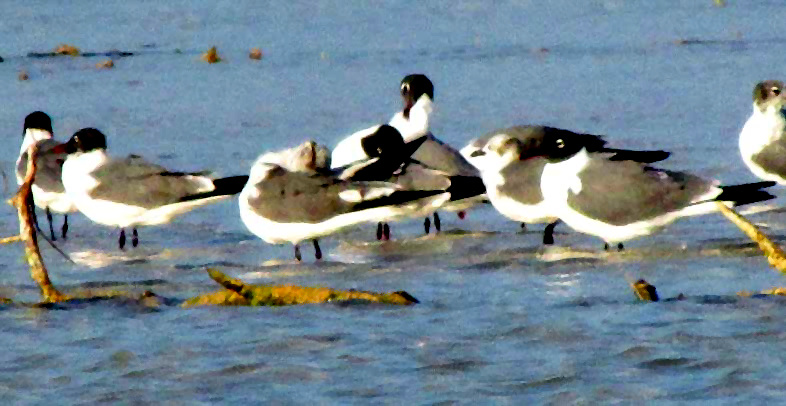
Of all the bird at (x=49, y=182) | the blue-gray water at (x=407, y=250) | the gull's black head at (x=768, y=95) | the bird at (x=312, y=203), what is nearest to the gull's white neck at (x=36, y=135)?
the bird at (x=49, y=182)

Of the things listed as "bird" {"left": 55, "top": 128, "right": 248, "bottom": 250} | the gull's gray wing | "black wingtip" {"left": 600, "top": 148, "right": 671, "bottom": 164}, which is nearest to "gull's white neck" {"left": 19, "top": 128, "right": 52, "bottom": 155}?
"bird" {"left": 55, "top": 128, "right": 248, "bottom": 250}

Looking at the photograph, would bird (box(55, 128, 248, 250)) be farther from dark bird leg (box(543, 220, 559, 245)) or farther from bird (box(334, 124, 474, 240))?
dark bird leg (box(543, 220, 559, 245))

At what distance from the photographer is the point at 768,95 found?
532 inches

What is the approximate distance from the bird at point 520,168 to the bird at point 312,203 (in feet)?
1.46

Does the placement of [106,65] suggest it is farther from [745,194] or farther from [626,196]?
[745,194]

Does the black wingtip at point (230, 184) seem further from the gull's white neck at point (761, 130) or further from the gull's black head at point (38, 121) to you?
the gull's white neck at point (761, 130)

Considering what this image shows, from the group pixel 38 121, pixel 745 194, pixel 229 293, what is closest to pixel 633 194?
pixel 745 194

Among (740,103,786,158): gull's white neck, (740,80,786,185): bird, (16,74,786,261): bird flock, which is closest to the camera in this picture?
(16,74,786,261): bird flock

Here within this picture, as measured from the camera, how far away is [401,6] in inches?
949

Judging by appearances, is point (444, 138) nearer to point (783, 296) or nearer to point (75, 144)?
point (75, 144)

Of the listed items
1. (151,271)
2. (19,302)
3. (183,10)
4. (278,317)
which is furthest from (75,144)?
(183,10)

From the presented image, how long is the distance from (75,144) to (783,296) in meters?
5.41

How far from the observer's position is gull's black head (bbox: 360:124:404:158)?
12023 mm

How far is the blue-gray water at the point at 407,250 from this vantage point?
7145 millimetres
